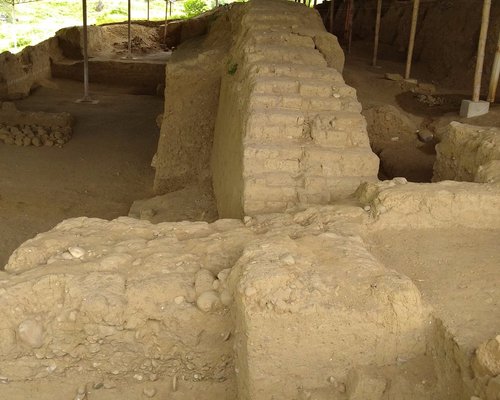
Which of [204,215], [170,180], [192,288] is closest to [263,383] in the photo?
[192,288]

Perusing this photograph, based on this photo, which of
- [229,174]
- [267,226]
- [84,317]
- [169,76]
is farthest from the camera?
[169,76]

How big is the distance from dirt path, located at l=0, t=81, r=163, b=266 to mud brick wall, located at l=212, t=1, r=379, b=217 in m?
2.40

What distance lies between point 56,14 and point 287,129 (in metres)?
21.4

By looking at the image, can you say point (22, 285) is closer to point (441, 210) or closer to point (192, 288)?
point (192, 288)

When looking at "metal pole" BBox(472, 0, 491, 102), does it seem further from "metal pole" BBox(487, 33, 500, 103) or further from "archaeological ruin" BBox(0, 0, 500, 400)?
"archaeological ruin" BBox(0, 0, 500, 400)

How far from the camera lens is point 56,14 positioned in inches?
881

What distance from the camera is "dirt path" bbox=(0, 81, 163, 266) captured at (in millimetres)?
6559

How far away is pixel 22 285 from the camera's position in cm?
253

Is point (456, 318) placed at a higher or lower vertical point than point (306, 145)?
lower

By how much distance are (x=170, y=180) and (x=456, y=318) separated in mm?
4543

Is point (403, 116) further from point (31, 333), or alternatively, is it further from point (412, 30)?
point (31, 333)

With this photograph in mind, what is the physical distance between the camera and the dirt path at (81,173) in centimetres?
656

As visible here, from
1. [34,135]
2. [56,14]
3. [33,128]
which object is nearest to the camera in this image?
[34,135]

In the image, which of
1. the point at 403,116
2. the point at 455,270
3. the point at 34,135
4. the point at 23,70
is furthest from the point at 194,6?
the point at 455,270
